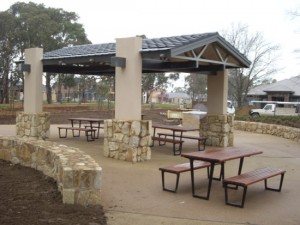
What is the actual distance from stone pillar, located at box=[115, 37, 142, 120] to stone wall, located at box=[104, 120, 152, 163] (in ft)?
0.87

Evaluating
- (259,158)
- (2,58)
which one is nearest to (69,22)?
(2,58)

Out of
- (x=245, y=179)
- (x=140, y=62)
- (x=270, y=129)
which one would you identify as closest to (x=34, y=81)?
(x=140, y=62)

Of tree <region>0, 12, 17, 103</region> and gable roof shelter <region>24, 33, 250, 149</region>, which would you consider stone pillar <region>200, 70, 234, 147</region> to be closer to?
gable roof shelter <region>24, 33, 250, 149</region>

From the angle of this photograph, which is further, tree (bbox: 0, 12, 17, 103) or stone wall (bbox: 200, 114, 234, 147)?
tree (bbox: 0, 12, 17, 103)

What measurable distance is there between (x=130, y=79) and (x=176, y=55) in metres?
1.29

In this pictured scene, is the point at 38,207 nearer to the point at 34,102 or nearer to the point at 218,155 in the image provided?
the point at 218,155

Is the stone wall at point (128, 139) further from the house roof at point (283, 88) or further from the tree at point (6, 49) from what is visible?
the house roof at point (283, 88)

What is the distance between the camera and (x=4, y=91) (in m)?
40.2

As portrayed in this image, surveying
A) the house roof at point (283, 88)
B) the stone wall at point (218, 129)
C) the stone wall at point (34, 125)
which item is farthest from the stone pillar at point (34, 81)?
the house roof at point (283, 88)

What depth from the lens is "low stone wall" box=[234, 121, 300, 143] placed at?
16.4m

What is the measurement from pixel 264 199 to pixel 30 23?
35105 mm

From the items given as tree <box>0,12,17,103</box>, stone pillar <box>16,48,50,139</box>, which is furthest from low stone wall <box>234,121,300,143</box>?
tree <box>0,12,17,103</box>

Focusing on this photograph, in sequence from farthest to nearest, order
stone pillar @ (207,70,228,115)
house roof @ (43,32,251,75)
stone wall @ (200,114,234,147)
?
stone pillar @ (207,70,228,115)
stone wall @ (200,114,234,147)
house roof @ (43,32,251,75)

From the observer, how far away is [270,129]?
18.8m
